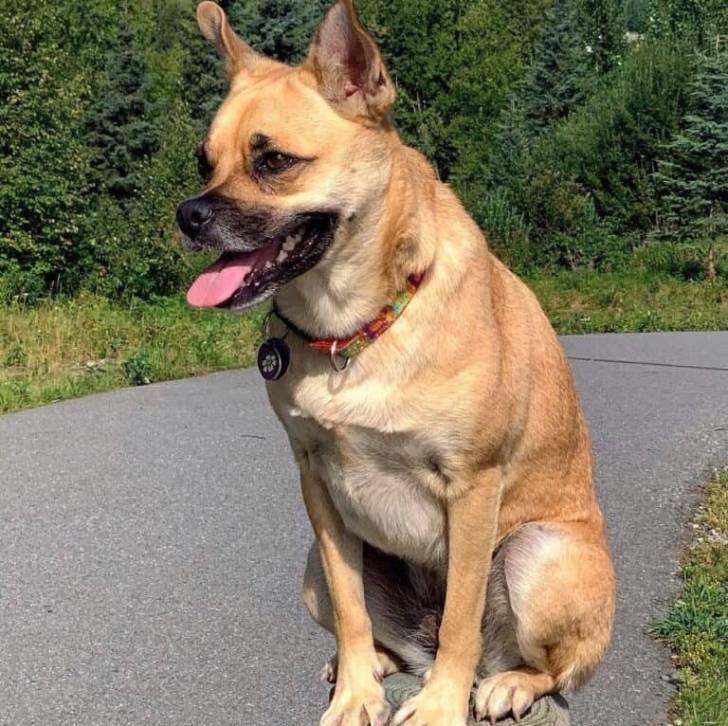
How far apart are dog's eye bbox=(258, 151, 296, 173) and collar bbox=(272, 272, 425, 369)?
0.43m

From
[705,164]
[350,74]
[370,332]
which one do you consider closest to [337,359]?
[370,332]

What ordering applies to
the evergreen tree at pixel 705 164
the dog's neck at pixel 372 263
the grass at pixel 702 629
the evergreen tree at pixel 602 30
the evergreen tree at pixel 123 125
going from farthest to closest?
1. the evergreen tree at pixel 602 30
2. the evergreen tree at pixel 123 125
3. the evergreen tree at pixel 705 164
4. the grass at pixel 702 629
5. the dog's neck at pixel 372 263

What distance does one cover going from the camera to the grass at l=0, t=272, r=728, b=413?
9.47 m

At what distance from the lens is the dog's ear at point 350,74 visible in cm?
274

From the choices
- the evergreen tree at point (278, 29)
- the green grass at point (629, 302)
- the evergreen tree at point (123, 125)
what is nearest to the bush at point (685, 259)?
the green grass at point (629, 302)

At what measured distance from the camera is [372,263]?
2.74m

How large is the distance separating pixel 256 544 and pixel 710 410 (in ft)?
14.9

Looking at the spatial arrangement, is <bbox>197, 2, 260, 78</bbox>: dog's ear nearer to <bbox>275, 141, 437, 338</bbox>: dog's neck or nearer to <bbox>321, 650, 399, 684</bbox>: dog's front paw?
<bbox>275, 141, 437, 338</bbox>: dog's neck

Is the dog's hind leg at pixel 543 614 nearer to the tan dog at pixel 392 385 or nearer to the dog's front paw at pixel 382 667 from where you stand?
the tan dog at pixel 392 385

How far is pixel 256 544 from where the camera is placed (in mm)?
5688

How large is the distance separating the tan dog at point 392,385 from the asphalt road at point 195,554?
130cm

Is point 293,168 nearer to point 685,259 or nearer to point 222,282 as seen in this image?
point 222,282

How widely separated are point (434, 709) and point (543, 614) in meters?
0.37

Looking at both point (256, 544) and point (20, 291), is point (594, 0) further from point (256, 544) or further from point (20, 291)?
point (256, 544)
